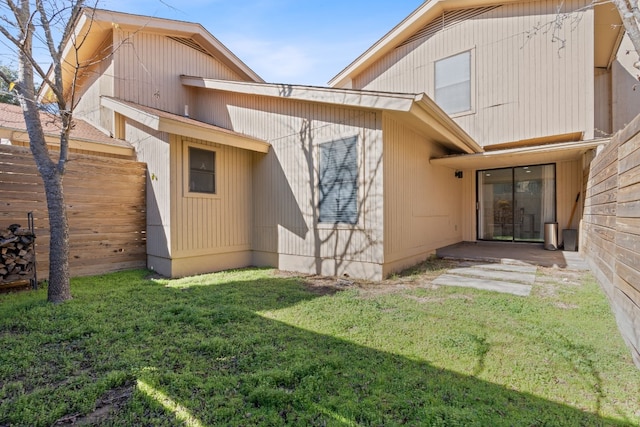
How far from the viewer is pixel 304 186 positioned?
6.35 metres

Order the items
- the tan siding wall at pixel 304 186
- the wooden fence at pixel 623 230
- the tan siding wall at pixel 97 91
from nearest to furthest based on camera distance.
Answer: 1. the wooden fence at pixel 623 230
2. the tan siding wall at pixel 304 186
3. the tan siding wall at pixel 97 91

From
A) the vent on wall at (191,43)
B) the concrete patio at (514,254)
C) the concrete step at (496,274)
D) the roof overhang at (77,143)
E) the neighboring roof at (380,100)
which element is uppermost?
the vent on wall at (191,43)

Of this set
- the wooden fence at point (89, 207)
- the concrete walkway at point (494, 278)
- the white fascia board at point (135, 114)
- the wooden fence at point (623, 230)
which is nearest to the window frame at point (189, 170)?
the white fascia board at point (135, 114)

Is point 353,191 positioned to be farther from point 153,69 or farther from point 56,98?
point 153,69

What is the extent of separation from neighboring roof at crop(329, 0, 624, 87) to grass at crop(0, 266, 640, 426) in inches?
293

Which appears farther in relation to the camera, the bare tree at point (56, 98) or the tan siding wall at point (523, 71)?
the tan siding wall at point (523, 71)

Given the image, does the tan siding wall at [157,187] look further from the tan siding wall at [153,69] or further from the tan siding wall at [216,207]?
the tan siding wall at [153,69]

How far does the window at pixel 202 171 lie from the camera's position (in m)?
6.12

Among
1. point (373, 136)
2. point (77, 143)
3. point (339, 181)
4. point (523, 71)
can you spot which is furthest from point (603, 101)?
point (77, 143)

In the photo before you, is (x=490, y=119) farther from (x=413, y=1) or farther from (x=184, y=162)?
(x=184, y=162)

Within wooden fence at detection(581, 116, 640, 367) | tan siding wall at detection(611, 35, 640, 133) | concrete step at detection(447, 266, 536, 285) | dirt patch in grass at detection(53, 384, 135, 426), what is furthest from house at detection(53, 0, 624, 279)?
dirt patch in grass at detection(53, 384, 135, 426)

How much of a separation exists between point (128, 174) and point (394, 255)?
564 centimetres

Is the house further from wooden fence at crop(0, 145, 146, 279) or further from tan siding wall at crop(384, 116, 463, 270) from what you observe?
wooden fence at crop(0, 145, 146, 279)

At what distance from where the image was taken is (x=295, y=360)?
8.39ft
